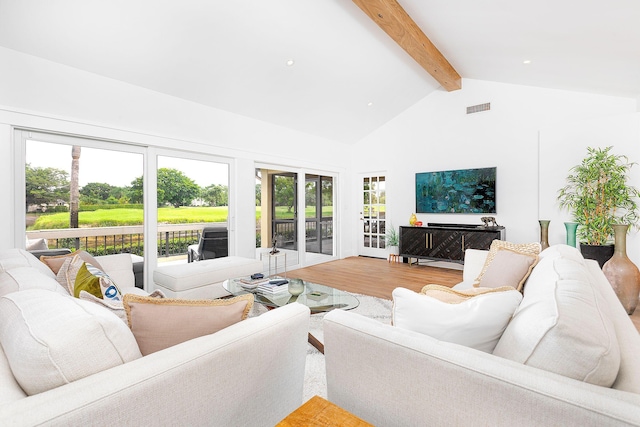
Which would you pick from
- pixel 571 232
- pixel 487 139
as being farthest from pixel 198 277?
pixel 487 139

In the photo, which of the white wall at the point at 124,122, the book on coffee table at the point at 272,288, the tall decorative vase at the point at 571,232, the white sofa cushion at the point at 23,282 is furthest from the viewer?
the tall decorative vase at the point at 571,232

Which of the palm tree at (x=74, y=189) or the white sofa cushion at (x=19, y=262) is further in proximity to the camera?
the palm tree at (x=74, y=189)

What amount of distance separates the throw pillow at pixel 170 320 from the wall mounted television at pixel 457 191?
509 centimetres

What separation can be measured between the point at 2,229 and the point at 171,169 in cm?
165

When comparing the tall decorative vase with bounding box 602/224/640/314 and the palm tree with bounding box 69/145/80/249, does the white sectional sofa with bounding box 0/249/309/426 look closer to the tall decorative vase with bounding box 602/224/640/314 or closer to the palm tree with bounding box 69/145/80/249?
the palm tree with bounding box 69/145/80/249

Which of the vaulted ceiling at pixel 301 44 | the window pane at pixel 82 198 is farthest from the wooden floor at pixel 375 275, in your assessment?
the vaulted ceiling at pixel 301 44

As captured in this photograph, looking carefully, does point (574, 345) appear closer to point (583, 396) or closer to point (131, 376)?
point (583, 396)

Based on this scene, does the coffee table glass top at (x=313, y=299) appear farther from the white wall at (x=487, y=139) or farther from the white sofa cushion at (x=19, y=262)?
the white wall at (x=487, y=139)

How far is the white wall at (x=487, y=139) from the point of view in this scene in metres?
4.58

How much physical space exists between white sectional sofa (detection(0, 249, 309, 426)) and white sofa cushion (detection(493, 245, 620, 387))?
2.41ft

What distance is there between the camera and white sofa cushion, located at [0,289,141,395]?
2.35 ft

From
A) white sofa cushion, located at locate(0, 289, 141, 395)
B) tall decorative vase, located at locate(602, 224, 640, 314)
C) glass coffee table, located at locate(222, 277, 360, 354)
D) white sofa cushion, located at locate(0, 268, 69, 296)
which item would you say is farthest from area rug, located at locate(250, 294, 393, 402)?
tall decorative vase, located at locate(602, 224, 640, 314)

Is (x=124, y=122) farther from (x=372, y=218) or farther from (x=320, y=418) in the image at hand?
(x=372, y=218)

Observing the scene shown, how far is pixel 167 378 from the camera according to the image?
79 centimetres
